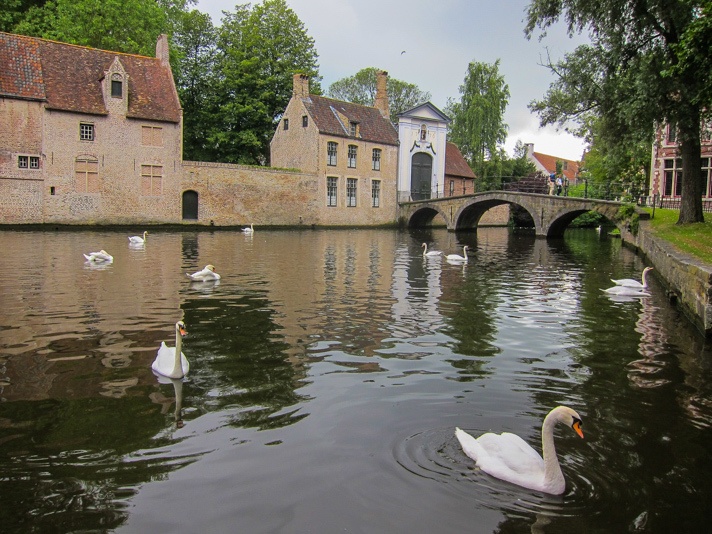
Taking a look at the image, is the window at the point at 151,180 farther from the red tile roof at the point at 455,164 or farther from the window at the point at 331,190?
the red tile roof at the point at 455,164

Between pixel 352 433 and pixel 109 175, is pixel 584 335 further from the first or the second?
pixel 109 175

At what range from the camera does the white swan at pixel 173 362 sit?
635cm

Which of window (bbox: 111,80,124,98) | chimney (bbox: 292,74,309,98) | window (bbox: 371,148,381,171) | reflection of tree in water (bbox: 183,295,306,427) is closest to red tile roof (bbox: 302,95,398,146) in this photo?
chimney (bbox: 292,74,309,98)

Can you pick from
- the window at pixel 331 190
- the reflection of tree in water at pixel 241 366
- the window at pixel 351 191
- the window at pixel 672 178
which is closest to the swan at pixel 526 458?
the reflection of tree in water at pixel 241 366

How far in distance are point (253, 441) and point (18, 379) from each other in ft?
10.0

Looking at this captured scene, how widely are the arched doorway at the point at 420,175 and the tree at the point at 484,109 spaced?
18.5 feet

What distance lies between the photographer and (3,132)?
30.0 m

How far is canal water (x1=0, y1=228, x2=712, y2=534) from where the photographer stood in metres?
3.97

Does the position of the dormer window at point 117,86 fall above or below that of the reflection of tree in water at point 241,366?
above

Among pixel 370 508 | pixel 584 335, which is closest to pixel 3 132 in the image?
pixel 584 335

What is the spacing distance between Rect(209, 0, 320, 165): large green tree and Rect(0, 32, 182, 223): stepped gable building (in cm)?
622

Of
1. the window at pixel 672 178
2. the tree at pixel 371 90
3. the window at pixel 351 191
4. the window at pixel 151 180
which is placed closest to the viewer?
the window at pixel 672 178

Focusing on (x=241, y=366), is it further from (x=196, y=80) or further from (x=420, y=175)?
(x=420, y=175)

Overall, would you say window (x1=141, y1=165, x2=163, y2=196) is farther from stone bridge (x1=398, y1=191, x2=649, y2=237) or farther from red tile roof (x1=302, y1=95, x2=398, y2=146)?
stone bridge (x1=398, y1=191, x2=649, y2=237)
